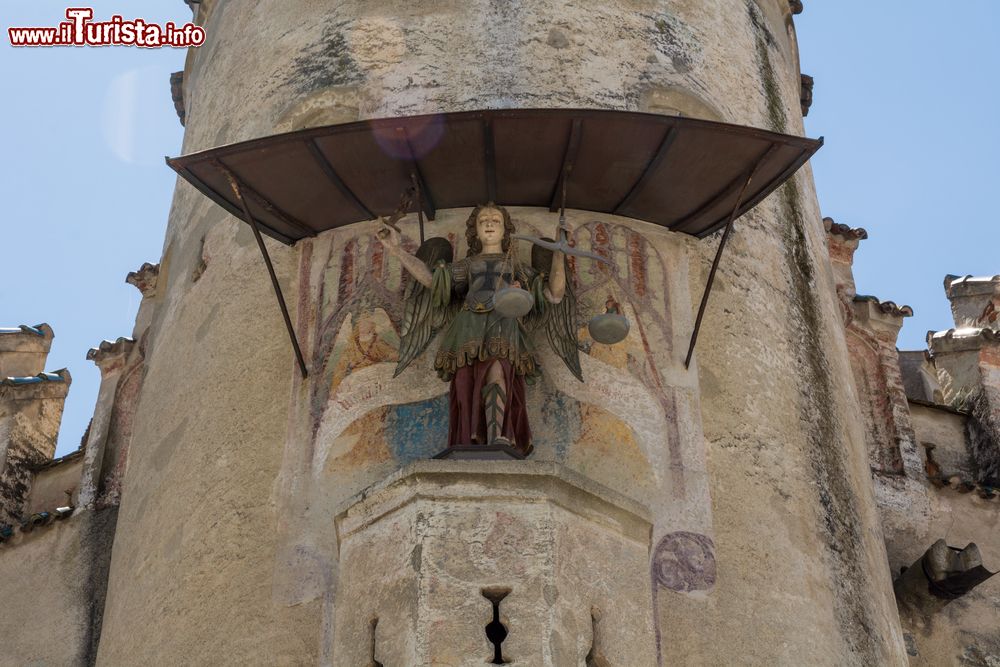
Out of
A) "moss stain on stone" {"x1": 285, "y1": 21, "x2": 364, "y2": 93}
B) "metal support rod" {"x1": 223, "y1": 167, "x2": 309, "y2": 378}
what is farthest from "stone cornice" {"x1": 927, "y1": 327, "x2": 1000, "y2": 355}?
"metal support rod" {"x1": 223, "y1": 167, "x2": 309, "y2": 378}

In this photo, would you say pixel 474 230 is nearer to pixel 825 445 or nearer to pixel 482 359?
pixel 482 359

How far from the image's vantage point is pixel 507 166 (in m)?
12.9

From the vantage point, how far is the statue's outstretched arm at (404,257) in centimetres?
1211

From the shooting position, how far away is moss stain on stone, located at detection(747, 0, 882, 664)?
12.4 metres

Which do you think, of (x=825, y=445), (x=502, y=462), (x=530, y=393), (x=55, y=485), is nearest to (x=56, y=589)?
(x=55, y=485)

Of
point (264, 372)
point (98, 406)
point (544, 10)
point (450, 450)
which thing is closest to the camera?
point (450, 450)

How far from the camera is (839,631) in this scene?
12141 millimetres

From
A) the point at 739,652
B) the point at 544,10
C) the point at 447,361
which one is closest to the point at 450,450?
the point at 447,361

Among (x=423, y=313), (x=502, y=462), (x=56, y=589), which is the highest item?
(x=423, y=313)

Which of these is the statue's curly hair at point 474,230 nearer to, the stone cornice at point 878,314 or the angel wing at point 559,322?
the angel wing at point 559,322

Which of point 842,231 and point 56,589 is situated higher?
point 842,231

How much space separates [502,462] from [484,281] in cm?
163

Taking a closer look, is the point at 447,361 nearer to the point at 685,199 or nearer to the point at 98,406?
the point at 685,199

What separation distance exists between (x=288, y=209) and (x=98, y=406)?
4094mm
